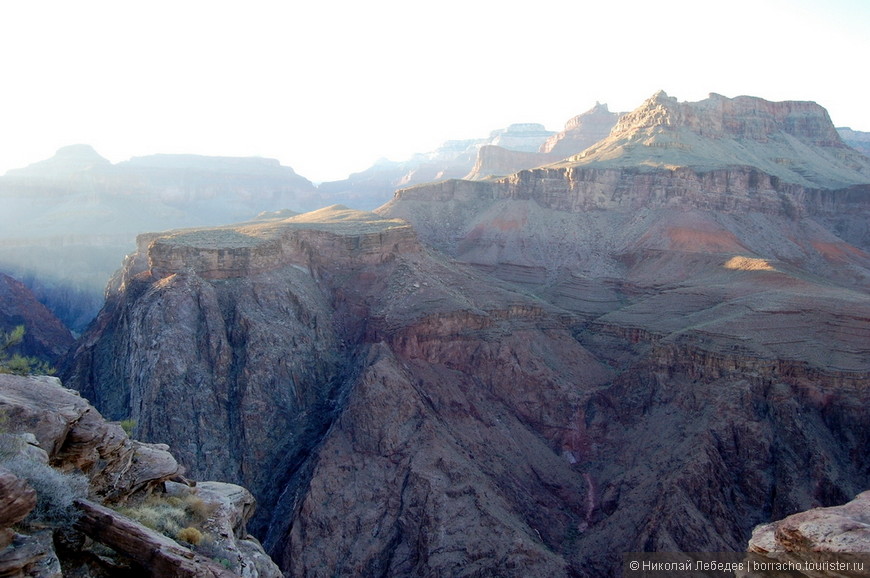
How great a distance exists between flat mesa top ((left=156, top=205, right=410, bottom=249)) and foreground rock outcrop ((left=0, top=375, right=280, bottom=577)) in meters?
37.7

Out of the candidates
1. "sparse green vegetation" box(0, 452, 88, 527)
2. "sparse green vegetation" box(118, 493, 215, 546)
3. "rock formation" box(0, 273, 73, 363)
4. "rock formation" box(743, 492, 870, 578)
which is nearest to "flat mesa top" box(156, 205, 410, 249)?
"rock formation" box(0, 273, 73, 363)

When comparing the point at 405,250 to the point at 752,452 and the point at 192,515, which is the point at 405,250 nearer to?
the point at 752,452

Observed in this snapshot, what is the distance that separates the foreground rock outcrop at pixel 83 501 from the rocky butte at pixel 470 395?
22.4 metres

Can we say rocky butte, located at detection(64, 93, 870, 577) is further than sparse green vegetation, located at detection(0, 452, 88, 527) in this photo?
Yes

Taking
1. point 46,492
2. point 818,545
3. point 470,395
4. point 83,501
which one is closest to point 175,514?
point 83,501

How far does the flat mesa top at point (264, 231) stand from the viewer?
5634 centimetres

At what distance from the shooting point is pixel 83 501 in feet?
46.7

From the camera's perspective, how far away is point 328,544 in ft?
132

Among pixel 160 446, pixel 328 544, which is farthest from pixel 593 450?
pixel 160 446

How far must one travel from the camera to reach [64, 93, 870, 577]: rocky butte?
41844 mm

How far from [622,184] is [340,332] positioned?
50.4 metres

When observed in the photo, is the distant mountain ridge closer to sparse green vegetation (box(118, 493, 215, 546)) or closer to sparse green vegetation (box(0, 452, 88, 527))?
sparse green vegetation (box(118, 493, 215, 546))

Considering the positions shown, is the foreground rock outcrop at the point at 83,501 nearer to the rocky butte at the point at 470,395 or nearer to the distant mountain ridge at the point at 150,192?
the rocky butte at the point at 470,395

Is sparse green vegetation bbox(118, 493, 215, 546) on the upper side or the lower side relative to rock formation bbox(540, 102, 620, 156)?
lower
